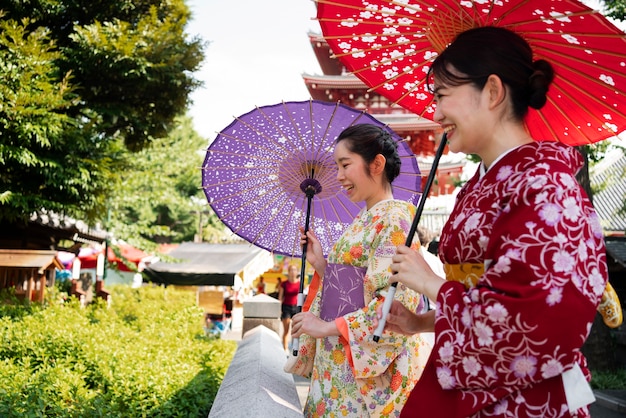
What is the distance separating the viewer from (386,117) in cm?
1811

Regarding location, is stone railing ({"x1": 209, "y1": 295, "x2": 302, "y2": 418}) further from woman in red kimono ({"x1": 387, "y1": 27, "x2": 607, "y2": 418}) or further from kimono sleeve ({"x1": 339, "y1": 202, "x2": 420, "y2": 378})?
woman in red kimono ({"x1": 387, "y1": 27, "x2": 607, "y2": 418})

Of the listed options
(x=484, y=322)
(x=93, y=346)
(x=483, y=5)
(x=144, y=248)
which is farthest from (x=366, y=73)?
(x=144, y=248)

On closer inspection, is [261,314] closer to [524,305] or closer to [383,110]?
[524,305]

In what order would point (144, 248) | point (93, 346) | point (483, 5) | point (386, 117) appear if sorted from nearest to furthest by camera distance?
point (483, 5), point (93, 346), point (144, 248), point (386, 117)

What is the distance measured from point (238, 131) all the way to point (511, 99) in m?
1.93

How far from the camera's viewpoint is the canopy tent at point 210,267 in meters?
17.0

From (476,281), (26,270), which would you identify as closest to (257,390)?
(476,281)

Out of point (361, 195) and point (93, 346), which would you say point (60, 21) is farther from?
point (361, 195)

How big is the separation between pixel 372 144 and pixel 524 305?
4.47 feet

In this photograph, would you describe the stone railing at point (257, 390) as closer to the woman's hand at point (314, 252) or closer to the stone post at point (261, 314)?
the woman's hand at point (314, 252)

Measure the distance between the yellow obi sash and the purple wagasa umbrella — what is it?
4.88ft

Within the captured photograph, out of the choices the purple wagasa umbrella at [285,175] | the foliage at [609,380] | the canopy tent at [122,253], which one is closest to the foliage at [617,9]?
the foliage at [609,380]

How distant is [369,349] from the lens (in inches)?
81.4

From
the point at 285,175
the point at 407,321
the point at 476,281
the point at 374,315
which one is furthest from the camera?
the point at 285,175
